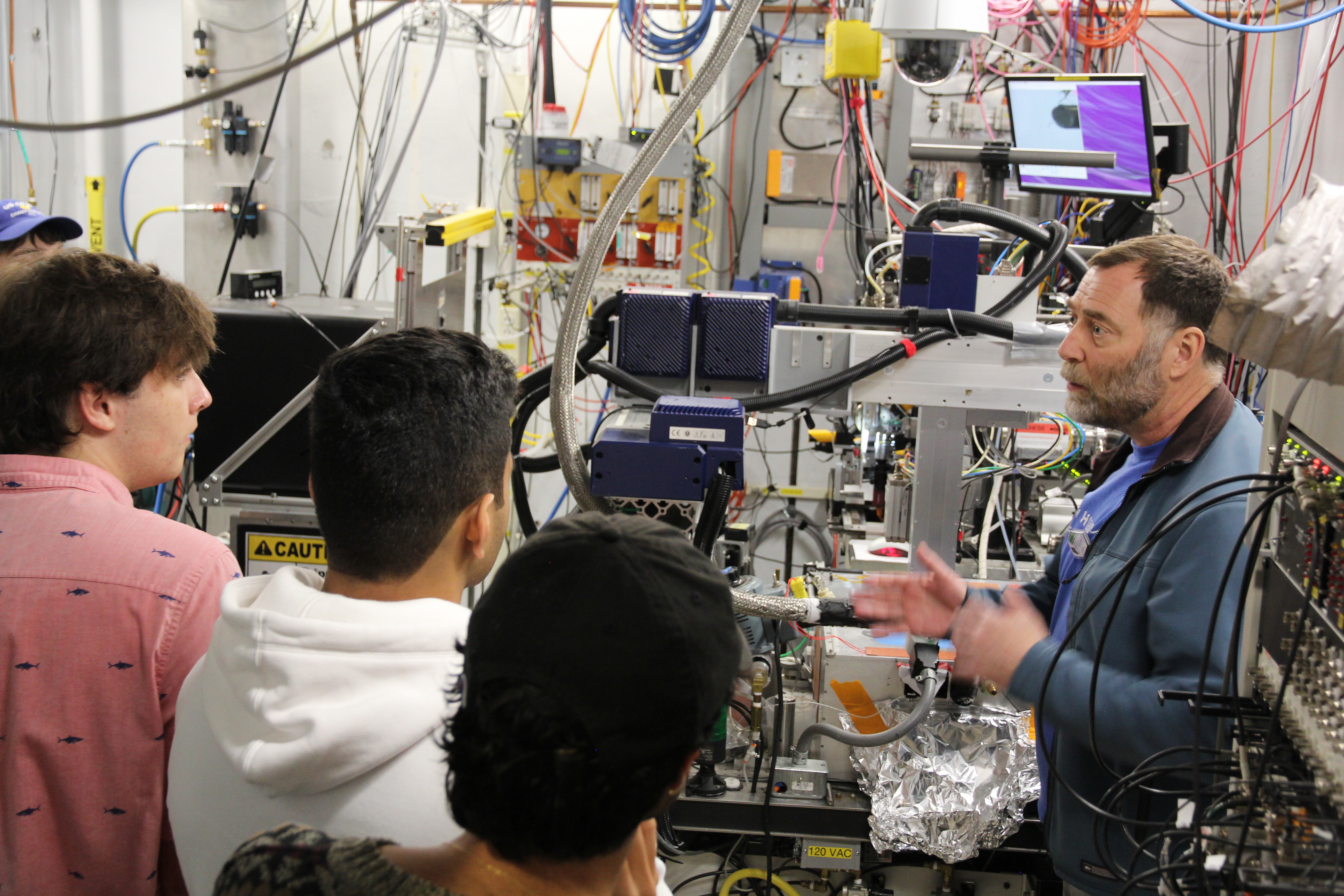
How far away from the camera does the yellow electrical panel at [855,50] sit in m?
3.23

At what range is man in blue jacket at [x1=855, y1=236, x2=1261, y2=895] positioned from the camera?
1322 millimetres

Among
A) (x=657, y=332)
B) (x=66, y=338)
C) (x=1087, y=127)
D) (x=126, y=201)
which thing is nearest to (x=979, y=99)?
(x=1087, y=127)

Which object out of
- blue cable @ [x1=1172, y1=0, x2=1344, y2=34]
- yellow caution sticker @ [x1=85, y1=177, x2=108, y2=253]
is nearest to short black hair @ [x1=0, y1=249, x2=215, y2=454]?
blue cable @ [x1=1172, y1=0, x2=1344, y2=34]

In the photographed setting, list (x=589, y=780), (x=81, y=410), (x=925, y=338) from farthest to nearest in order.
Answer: (x=925, y=338) → (x=81, y=410) → (x=589, y=780)

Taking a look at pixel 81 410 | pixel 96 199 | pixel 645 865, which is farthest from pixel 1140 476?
pixel 96 199

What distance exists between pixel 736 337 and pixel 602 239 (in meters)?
0.55

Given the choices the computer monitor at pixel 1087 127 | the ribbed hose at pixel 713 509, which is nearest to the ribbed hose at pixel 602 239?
the ribbed hose at pixel 713 509

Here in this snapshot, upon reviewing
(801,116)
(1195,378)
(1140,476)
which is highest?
(801,116)

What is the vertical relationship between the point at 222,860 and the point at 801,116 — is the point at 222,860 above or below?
below

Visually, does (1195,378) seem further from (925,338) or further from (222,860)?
(222,860)

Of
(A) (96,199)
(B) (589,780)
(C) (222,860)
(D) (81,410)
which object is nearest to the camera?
(B) (589,780)

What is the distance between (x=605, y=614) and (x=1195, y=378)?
4.16ft

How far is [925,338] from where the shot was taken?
176 centimetres

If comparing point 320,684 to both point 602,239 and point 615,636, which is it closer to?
point 615,636
